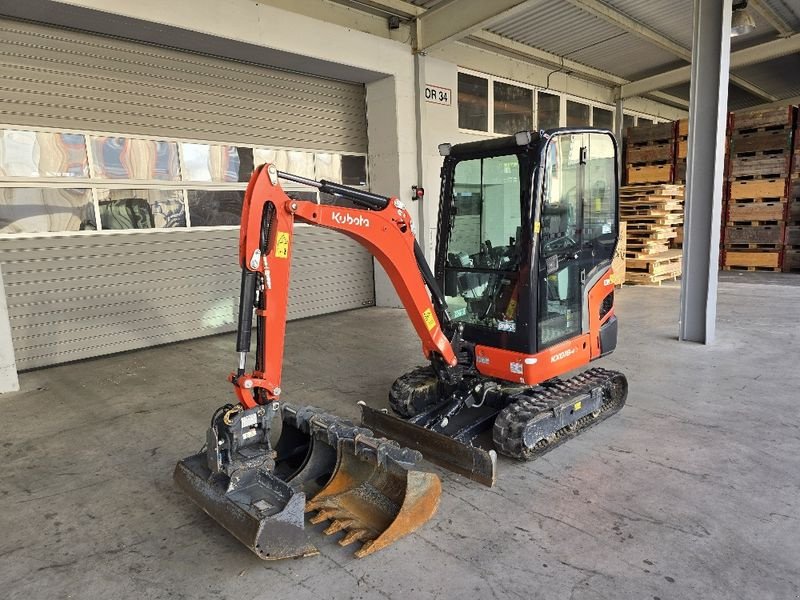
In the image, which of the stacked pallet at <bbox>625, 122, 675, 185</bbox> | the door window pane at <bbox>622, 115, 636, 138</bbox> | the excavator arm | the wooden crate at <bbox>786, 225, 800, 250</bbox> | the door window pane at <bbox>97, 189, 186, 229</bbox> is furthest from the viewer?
the door window pane at <bbox>622, 115, 636, 138</bbox>

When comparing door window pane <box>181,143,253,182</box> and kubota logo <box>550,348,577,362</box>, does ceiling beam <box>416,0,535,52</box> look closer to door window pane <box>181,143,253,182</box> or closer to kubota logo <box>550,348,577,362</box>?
door window pane <box>181,143,253,182</box>

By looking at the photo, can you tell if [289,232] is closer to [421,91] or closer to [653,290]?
[421,91]

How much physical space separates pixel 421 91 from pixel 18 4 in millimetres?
6280

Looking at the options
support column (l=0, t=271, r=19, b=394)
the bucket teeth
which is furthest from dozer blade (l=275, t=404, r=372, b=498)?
support column (l=0, t=271, r=19, b=394)

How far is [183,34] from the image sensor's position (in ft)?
23.8

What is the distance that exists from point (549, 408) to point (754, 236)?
12003mm

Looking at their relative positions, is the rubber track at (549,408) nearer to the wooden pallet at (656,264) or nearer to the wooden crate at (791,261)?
the wooden pallet at (656,264)

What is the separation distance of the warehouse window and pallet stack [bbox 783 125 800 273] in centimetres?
1132

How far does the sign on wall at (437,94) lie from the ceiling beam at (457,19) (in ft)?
2.39

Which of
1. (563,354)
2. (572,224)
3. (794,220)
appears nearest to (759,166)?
(794,220)

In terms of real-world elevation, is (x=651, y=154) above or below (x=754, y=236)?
above

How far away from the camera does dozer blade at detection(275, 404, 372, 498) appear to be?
3541 mm

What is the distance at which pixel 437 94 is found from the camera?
10523 millimetres

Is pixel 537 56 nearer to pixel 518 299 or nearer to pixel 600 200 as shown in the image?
pixel 600 200
